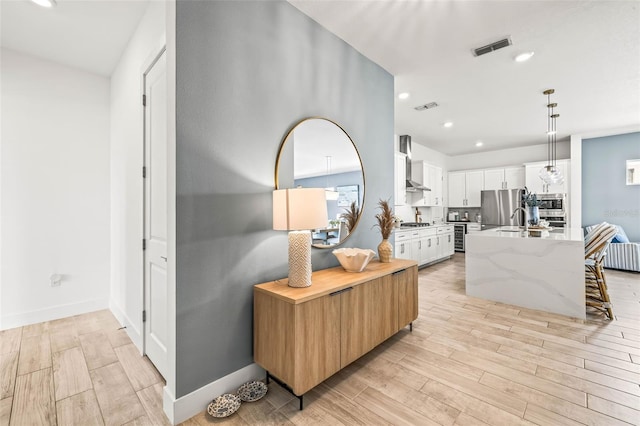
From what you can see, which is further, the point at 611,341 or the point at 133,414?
the point at 611,341

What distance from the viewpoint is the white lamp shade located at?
1732mm

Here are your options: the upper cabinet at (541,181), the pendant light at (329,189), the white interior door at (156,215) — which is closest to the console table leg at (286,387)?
the white interior door at (156,215)

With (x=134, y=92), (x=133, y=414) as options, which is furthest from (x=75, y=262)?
(x=133, y=414)

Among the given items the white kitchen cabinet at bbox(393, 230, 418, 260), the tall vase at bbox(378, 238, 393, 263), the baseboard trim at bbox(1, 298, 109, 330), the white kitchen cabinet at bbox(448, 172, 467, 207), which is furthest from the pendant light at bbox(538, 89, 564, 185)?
the baseboard trim at bbox(1, 298, 109, 330)

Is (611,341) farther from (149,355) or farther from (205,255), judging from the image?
(149,355)

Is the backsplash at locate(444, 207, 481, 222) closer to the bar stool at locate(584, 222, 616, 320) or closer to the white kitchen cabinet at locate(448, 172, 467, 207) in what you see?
the white kitchen cabinet at locate(448, 172, 467, 207)

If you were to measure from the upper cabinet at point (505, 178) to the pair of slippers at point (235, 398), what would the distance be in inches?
294

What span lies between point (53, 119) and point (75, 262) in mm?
1630

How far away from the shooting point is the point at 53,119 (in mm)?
3086

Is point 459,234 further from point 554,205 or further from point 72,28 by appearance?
point 72,28

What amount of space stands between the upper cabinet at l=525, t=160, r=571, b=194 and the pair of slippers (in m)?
7.35

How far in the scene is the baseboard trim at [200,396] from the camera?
5.11 feet

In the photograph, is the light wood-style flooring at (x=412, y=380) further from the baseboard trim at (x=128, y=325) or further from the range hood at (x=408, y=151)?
the range hood at (x=408, y=151)

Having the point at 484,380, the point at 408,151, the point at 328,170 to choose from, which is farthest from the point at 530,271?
the point at 408,151
